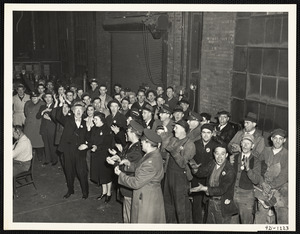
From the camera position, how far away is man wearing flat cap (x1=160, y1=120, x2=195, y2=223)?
5.43 meters

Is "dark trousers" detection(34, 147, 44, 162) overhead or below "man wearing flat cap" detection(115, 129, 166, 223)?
below

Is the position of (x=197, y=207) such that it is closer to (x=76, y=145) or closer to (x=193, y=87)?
(x=76, y=145)

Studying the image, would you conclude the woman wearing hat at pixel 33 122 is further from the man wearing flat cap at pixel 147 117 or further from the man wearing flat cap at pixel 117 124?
the man wearing flat cap at pixel 147 117

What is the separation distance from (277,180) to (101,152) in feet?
10.9

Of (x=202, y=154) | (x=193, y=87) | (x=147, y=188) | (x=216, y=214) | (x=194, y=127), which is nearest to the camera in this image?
(x=147, y=188)

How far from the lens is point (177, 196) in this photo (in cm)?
548

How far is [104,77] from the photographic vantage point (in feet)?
48.3

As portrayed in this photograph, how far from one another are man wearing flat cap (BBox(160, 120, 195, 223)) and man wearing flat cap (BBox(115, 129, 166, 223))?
0.67m

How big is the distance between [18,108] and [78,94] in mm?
1672

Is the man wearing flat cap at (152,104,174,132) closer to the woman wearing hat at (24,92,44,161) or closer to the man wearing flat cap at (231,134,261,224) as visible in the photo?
the man wearing flat cap at (231,134,261,224)

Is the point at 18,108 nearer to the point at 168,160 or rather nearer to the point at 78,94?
the point at 78,94

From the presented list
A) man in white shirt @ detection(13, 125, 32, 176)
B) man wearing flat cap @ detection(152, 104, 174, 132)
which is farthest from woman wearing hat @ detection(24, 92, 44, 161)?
man wearing flat cap @ detection(152, 104, 174, 132)

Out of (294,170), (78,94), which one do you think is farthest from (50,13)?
(294,170)

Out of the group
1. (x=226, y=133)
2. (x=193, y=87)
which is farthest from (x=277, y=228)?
(x=193, y=87)
